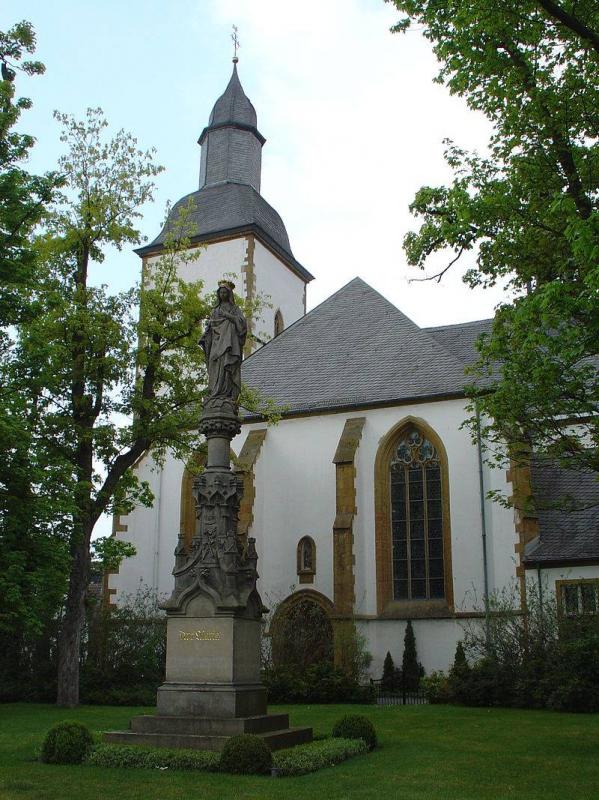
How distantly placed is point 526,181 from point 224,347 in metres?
5.81

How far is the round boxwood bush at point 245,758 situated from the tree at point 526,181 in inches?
267

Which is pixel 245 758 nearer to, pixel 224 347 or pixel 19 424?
pixel 224 347

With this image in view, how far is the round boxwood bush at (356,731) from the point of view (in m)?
11.9

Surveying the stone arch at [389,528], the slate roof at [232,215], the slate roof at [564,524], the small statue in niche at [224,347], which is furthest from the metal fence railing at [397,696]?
the slate roof at [232,215]

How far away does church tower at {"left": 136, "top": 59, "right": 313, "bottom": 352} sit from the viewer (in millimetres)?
33938

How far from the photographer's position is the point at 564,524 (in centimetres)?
2230

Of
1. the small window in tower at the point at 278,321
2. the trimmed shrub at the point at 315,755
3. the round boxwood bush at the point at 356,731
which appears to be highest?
the small window in tower at the point at 278,321

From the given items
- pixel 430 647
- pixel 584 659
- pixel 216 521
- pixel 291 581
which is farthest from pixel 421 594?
pixel 216 521

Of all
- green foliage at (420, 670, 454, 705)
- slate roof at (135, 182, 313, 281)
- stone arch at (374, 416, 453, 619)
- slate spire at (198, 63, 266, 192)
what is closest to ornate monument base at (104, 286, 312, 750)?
green foliage at (420, 670, 454, 705)

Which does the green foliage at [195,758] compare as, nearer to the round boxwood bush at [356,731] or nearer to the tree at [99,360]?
the round boxwood bush at [356,731]

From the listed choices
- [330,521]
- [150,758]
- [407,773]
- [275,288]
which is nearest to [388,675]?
[330,521]

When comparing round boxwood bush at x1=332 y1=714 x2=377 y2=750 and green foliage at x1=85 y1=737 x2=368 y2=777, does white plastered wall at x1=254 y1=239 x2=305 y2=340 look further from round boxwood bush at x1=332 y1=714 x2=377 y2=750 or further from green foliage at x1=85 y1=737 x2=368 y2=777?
green foliage at x1=85 y1=737 x2=368 y2=777

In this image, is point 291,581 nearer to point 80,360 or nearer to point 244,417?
point 244,417

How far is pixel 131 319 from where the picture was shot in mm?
20984
